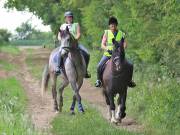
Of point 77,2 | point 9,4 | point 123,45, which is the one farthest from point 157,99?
point 9,4

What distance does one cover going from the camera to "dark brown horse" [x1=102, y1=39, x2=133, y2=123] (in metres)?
14.3

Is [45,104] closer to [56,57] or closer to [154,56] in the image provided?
Answer: [56,57]

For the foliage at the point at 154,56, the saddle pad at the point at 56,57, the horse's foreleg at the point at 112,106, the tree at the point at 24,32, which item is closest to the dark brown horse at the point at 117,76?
the horse's foreleg at the point at 112,106

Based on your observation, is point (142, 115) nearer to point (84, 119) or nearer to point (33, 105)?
point (84, 119)

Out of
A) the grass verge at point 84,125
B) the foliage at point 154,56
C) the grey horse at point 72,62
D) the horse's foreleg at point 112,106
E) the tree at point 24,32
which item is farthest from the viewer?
the tree at point 24,32

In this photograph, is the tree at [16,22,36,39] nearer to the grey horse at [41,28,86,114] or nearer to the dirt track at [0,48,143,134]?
the dirt track at [0,48,143,134]

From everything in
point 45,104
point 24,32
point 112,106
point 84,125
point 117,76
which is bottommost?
point 24,32

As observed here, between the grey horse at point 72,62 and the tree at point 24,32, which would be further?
the tree at point 24,32

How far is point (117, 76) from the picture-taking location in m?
14.7

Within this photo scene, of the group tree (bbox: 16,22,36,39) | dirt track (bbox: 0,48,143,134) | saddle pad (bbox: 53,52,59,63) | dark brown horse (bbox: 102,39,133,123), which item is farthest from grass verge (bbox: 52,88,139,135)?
tree (bbox: 16,22,36,39)

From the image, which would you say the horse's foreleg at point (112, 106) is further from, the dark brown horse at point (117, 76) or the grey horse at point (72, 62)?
the grey horse at point (72, 62)

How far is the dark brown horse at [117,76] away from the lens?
46.8ft

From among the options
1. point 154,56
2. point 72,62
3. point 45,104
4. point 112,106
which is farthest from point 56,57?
point 45,104

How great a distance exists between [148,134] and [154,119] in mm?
895
